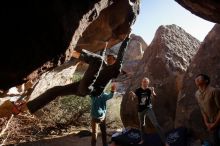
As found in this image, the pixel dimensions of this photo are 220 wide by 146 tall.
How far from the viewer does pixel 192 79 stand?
30.4 feet

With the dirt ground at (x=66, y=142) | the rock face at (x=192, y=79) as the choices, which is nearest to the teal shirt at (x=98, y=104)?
the dirt ground at (x=66, y=142)

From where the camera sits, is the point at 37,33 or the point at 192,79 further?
the point at 192,79

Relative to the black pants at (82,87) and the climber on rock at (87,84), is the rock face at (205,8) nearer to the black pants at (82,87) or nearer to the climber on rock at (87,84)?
the climber on rock at (87,84)

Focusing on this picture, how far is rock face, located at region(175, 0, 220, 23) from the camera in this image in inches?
165

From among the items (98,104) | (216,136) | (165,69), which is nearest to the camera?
(216,136)

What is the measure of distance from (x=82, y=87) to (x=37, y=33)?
3.94 ft

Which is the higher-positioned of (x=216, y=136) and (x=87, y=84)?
(x=87, y=84)

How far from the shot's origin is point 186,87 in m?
9.29

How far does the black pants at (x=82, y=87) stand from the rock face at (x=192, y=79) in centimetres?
492

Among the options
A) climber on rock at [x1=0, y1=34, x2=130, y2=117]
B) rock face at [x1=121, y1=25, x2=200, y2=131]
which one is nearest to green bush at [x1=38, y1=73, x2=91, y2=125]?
rock face at [x1=121, y1=25, x2=200, y2=131]

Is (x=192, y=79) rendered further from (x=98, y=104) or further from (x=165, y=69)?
(x=98, y=104)

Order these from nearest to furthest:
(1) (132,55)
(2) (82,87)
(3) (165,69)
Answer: (2) (82,87) → (3) (165,69) → (1) (132,55)

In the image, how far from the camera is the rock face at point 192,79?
8.42 m

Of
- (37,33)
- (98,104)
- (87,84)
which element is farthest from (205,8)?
(98,104)
